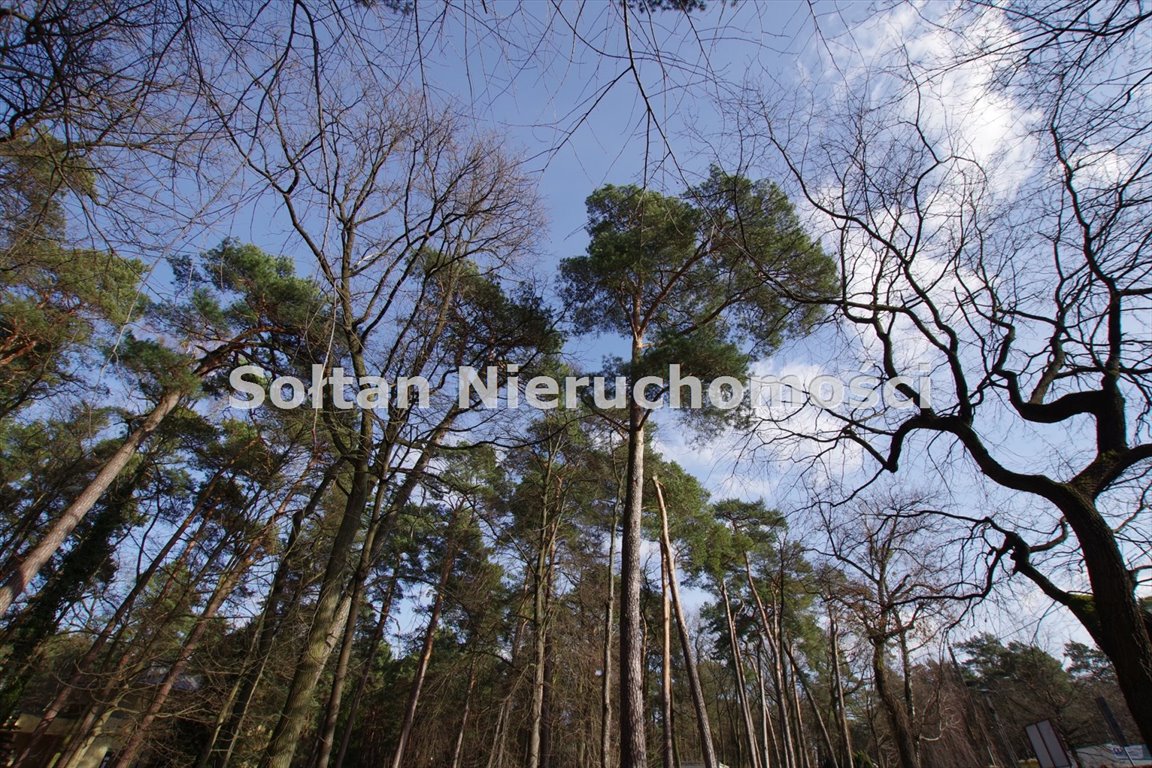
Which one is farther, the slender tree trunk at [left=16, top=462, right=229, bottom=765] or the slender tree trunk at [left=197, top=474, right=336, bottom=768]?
the slender tree trunk at [left=16, top=462, right=229, bottom=765]

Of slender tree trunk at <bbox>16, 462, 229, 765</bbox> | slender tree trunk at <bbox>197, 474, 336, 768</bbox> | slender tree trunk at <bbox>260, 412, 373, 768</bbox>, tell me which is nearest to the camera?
slender tree trunk at <bbox>260, 412, 373, 768</bbox>

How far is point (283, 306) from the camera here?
8242mm

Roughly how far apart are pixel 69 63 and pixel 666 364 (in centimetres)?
641

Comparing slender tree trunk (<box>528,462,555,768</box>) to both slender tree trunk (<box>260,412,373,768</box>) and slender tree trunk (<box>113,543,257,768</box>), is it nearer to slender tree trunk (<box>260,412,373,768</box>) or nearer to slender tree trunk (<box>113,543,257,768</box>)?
slender tree trunk (<box>260,412,373,768</box>)

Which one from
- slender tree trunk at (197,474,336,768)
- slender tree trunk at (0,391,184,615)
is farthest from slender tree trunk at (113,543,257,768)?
slender tree trunk at (0,391,184,615)

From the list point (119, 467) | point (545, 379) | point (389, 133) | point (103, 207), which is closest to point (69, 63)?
point (103, 207)

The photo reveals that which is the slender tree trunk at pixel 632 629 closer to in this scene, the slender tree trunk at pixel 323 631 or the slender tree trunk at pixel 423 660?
the slender tree trunk at pixel 323 631

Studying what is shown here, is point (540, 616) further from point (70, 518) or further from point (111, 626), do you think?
point (70, 518)

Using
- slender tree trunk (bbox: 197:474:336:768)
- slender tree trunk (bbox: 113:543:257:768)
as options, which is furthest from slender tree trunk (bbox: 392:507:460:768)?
slender tree trunk (bbox: 197:474:336:768)

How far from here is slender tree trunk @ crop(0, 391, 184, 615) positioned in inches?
267

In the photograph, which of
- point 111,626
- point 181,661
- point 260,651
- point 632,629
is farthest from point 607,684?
point 111,626

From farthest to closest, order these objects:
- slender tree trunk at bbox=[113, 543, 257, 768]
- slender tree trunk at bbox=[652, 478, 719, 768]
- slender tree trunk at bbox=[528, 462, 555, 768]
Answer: slender tree trunk at bbox=[528, 462, 555, 768] → slender tree trunk at bbox=[652, 478, 719, 768] → slender tree trunk at bbox=[113, 543, 257, 768]

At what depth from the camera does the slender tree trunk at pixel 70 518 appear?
22.3ft

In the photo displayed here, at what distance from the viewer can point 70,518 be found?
25.1 ft
